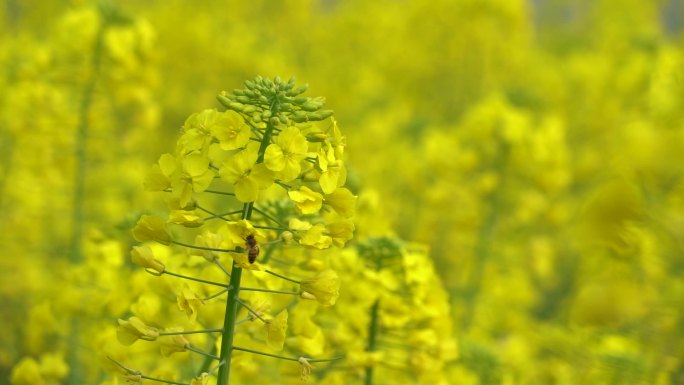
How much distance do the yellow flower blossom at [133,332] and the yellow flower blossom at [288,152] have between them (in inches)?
16.4

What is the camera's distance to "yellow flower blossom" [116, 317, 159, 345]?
1.71m

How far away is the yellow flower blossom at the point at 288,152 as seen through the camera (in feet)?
5.30

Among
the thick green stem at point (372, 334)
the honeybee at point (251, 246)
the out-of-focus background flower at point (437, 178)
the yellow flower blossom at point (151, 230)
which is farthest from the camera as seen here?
the out-of-focus background flower at point (437, 178)

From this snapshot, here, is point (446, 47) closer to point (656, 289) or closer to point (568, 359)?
point (568, 359)

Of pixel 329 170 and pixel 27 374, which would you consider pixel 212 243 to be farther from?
pixel 27 374

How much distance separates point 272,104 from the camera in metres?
1.71

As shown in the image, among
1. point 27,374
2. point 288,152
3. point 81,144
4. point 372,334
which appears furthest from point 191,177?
point 81,144

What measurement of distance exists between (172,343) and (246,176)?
0.40 metres

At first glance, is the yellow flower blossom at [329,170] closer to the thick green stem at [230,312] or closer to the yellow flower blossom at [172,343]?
the thick green stem at [230,312]

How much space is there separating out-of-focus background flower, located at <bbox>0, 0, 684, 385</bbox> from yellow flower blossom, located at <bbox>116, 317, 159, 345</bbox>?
0.33m

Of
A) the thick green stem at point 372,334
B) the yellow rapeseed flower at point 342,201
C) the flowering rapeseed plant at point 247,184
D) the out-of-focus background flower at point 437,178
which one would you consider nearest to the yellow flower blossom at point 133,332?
the flowering rapeseed plant at point 247,184

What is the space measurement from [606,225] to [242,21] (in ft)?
27.1

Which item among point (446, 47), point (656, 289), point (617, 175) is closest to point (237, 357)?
point (617, 175)

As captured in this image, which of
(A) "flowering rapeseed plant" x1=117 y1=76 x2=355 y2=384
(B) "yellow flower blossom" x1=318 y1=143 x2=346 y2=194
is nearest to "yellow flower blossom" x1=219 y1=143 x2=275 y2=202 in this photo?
(A) "flowering rapeseed plant" x1=117 y1=76 x2=355 y2=384
